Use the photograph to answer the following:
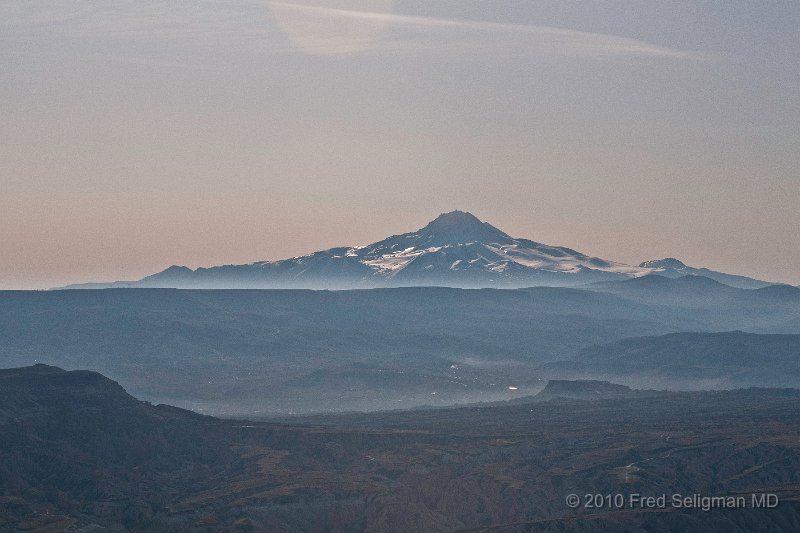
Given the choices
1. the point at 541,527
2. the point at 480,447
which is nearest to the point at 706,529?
the point at 541,527

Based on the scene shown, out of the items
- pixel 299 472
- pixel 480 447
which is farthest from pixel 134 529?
pixel 480 447

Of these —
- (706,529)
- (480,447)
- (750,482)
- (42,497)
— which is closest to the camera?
(706,529)

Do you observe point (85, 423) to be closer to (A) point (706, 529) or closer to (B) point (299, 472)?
(B) point (299, 472)

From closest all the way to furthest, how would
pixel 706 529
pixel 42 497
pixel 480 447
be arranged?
1. pixel 706 529
2. pixel 42 497
3. pixel 480 447

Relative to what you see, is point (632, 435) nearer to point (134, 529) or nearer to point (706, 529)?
point (706, 529)

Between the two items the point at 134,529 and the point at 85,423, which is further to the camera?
the point at 85,423

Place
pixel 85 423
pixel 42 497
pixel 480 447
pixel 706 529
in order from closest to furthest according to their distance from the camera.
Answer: pixel 706 529 < pixel 42 497 < pixel 85 423 < pixel 480 447
